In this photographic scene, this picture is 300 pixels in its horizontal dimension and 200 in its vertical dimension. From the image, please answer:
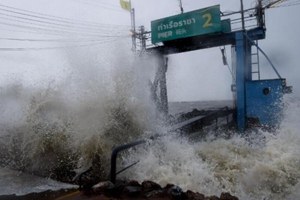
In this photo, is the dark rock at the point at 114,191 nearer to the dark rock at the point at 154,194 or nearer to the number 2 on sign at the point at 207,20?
the dark rock at the point at 154,194

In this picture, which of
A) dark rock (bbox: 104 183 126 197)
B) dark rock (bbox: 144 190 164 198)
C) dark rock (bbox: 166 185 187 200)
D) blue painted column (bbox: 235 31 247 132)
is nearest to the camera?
dark rock (bbox: 166 185 187 200)

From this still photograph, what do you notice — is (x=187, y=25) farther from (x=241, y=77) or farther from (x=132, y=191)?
(x=132, y=191)

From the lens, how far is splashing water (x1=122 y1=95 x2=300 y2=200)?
4.70 m

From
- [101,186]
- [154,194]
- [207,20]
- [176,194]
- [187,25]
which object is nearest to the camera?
[176,194]

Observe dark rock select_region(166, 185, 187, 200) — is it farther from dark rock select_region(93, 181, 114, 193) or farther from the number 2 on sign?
the number 2 on sign

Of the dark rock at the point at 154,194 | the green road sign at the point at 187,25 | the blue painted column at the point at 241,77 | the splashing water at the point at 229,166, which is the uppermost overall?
the green road sign at the point at 187,25

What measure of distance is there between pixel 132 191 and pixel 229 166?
3.13 meters

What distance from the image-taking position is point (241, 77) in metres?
10.3

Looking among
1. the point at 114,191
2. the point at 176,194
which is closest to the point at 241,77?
the point at 176,194

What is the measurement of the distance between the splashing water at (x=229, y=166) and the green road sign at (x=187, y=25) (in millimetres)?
5684

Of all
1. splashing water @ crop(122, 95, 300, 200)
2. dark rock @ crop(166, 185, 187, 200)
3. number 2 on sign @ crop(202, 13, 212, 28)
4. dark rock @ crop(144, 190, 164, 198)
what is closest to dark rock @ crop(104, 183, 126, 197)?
dark rock @ crop(144, 190, 164, 198)

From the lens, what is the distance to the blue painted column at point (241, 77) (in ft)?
33.4

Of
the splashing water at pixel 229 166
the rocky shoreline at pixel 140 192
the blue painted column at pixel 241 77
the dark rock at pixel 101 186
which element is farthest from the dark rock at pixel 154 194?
the blue painted column at pixel 241 77

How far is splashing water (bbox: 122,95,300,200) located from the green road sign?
5684 millimetres
